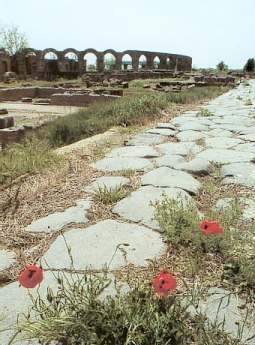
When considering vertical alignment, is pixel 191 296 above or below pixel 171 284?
below

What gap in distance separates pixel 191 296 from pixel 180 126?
378 cm

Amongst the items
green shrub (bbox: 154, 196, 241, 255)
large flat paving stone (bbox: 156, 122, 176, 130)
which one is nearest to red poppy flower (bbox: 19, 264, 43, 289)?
green shrub (bbox: 154, 196, 241, 255)

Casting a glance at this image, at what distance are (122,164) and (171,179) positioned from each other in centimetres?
60

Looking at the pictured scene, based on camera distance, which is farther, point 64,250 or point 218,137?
point 218,137

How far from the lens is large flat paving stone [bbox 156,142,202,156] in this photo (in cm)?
362

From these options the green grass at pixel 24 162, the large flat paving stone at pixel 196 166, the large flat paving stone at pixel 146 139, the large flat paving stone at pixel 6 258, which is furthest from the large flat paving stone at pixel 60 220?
the large flat paving stone at pixel 146 139

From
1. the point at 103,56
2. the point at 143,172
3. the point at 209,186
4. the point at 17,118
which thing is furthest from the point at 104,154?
the point at 103,56

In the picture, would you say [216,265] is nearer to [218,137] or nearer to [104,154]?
[104,154]

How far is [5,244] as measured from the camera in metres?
1.97

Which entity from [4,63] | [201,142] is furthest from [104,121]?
[4,63]

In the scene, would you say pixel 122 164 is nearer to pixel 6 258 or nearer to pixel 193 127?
pixel 6 258

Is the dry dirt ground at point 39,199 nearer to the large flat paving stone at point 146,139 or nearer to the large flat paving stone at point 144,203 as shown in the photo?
the large flat paving stone at point 144,203

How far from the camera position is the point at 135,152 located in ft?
12.0

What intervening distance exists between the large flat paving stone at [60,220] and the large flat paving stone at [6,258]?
249mm
